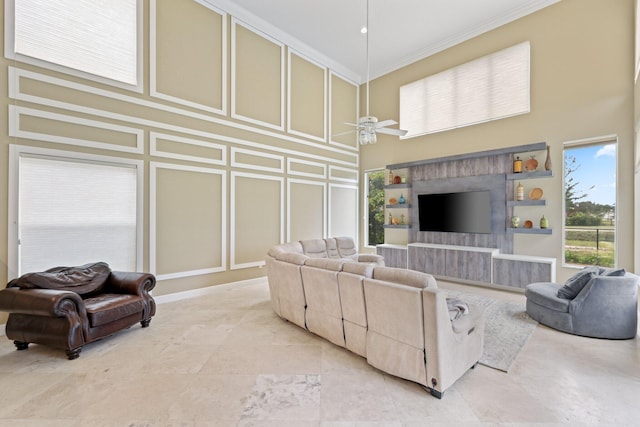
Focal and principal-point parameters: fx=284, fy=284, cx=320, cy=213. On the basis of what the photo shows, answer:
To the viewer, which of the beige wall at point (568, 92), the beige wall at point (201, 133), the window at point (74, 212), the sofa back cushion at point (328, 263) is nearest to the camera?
the sofa back cushion at point (328, 263)

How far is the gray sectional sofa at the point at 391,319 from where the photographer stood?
2.08 metres

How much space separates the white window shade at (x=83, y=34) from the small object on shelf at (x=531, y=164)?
21.2 ft

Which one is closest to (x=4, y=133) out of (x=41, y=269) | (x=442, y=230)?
(x=41, y=269)

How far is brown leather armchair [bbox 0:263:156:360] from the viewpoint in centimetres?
264

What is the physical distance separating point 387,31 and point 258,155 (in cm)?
358

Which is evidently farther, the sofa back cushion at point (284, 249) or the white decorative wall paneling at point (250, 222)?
the white decorative wall paneling at point (250, 222)

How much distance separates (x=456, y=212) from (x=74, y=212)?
6326 millimetres

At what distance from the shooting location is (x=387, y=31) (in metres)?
5.68

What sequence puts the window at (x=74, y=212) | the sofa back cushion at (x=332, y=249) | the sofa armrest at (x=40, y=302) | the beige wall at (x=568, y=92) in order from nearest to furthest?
1. the sofa armrest at (x=40, y=302)
2. the window at (x=74, y=212)
3. the beige wall at (x=568, y=92)
4. the sofa back cushion at (x=332, y=249)

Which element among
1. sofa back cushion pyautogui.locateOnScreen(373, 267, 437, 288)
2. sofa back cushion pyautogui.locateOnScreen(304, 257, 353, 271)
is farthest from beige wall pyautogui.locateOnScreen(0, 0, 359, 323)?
sofa back cushion pyautogui.locateOnScreen(373, 267, 437, 288)

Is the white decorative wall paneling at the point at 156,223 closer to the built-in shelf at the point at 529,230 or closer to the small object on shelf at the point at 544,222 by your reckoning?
the built-in shelf at the point at 529,230

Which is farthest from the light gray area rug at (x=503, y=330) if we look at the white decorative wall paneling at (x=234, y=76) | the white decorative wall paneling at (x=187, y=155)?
the white decorative wall paneling at (x=234, y=76)

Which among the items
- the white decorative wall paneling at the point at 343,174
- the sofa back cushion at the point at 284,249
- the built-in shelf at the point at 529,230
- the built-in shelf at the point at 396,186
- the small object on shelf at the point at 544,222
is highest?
the white decorative wall paneling at the point at 343,174

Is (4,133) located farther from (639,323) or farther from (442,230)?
(639,323)
